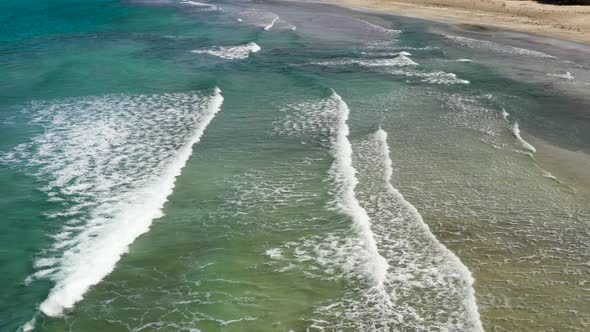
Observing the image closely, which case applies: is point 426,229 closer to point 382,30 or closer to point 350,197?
point 350,197

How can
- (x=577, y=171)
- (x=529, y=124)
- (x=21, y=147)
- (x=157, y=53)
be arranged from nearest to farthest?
(x=577, y=171) → (x=21, y=147) → (x=529, y=124) → (x=157, y=53)

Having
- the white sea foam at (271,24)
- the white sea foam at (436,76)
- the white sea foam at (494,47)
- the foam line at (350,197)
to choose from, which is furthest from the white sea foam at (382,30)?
the foam line at (350,197)

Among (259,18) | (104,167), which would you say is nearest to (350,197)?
(104,167)

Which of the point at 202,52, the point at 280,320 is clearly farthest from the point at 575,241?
the point at 202,52

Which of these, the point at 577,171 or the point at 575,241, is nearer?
the point at 575,241

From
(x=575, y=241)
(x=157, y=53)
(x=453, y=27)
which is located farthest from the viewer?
(x=453, y=27)

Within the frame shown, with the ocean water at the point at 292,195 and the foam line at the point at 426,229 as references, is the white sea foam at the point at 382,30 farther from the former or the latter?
the foam line at the point at 426,229

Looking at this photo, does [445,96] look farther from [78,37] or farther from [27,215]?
[78,37]

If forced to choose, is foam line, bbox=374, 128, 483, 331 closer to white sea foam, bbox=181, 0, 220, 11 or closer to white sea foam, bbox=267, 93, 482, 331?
white sea foam, bbox=267, 93, 482, 331

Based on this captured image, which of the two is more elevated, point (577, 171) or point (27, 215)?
point (577, 171)
